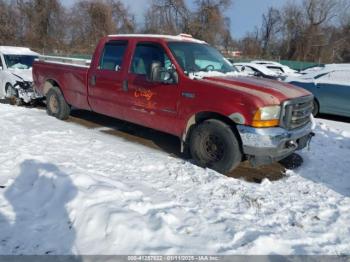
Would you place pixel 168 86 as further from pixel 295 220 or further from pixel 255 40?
pixel 255 40

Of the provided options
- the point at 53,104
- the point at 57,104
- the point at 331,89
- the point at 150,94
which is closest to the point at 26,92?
the point at 53,104

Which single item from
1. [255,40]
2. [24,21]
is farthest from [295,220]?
[255,40]

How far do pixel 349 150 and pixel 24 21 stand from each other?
47453 millimetres

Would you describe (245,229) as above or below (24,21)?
below

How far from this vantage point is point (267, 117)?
488 cm

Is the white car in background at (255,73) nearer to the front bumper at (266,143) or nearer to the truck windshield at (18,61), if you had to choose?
the front bumper at (266,143)

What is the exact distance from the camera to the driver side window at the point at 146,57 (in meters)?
5.92

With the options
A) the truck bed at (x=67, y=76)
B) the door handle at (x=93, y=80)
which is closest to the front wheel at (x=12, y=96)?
the truck bed at (x=67, y=76)

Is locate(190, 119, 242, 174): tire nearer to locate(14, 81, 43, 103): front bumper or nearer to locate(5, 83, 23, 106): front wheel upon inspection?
locate(14, 81, 43, 103): front bumper

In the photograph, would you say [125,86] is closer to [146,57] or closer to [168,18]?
[146,57]

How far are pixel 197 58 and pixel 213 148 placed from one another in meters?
1.60

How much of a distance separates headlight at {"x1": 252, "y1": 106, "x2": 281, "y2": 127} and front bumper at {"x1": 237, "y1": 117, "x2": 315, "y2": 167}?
0.22ft

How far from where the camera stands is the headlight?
4.80 m

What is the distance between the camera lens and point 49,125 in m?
7.66
